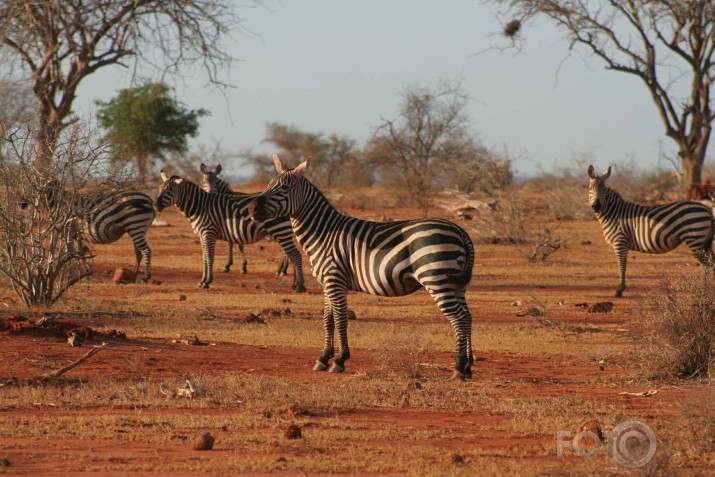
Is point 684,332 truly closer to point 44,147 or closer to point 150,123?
point 44,147

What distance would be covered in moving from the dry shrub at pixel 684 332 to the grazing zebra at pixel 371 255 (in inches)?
70.2

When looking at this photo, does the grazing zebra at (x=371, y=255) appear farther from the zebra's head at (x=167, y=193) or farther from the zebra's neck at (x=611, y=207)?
the zebra's neck at (x=611, y=207)

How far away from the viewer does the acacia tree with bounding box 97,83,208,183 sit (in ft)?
134

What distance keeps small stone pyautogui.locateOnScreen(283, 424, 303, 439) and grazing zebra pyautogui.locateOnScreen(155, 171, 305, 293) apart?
10431mm

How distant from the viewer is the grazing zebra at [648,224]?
15883 millimetres

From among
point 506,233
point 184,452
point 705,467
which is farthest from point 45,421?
point 506,233

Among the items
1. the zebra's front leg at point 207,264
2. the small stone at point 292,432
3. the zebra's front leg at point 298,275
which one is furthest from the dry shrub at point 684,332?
the zebra's front leg at point 207,264

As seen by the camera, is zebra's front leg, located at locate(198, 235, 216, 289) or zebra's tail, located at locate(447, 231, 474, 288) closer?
zebra's tail, located at locate(447, 231, 474, 288)

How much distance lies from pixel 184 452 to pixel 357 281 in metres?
3.44

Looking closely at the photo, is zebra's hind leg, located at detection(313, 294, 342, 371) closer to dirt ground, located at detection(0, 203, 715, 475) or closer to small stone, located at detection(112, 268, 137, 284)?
dirt ground, located at detection(0, 203, 715, 475)

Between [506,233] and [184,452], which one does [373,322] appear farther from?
[506,233]

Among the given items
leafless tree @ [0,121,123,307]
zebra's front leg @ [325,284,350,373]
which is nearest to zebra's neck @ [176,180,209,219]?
leafless tree @ [0,121,123,307]

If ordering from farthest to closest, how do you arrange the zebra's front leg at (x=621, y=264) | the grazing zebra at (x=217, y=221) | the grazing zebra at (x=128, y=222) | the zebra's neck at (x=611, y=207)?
the grazing zebra at (x=128, y=222), the grazing zebra at (x=217, y=221), the zebra's neck at (x=611, y=207), the zebra's front leg at (x=621, y=264)

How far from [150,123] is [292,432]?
36.8 meters
